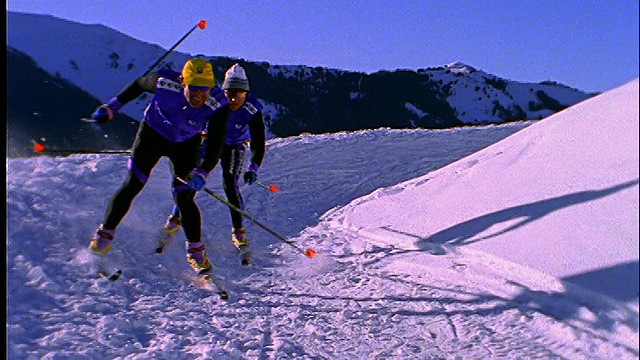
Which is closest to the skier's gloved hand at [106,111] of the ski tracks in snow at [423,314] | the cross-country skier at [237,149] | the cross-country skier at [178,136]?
the cross-country skier at [178,136]

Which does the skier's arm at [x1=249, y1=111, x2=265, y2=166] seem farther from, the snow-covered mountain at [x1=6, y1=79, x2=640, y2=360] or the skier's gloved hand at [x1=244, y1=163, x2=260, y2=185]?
the snow-covered mountain at [x1=6, y1=79, x2=640, y2=360]

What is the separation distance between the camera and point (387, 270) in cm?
434

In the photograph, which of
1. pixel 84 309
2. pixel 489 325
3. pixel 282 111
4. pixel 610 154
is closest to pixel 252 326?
pixel 84 309

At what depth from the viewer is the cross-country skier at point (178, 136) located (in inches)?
153

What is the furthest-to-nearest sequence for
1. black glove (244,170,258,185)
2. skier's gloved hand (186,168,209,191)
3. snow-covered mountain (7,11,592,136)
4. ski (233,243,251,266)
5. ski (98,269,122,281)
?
1. snow-covered mountain (7,11,592,136)
2. black glove (244,170,258,185)
3. ski (233,243,251,266)
4. skier's gloved hand (186,168,209,191)
5. ski (98,269,122,281)

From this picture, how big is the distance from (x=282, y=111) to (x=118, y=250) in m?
46.0

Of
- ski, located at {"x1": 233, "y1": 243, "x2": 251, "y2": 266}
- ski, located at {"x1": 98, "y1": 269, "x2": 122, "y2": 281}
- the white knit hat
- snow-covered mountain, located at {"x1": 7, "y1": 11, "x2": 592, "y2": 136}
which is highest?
snow-covered mountain, located at {"x1": 7, "y1": 11, "x2": 592, "y2": 136}

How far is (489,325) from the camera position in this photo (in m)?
3.20

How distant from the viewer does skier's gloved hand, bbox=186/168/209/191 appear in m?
3.85

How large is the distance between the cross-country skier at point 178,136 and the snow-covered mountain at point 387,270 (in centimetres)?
36

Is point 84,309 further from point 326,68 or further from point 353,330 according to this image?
point 326,68

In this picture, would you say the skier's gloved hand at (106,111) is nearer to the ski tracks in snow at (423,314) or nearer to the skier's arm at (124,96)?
the skier's arm at (124,96)

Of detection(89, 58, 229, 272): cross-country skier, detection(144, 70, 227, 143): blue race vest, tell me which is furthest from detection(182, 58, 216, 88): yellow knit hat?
detection(144, 70, 227, 143): blue race vest

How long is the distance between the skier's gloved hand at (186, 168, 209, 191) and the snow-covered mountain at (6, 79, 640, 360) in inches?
30.8
